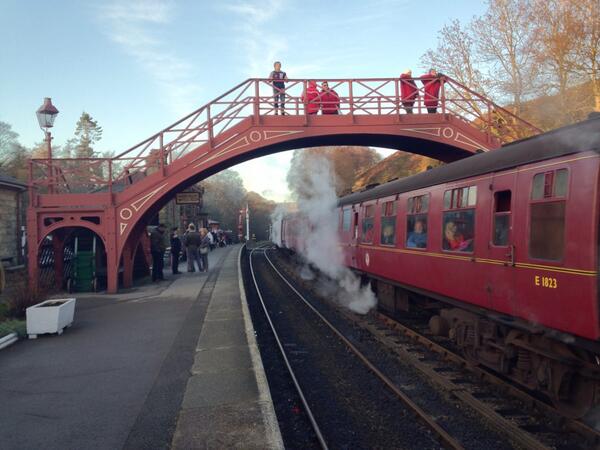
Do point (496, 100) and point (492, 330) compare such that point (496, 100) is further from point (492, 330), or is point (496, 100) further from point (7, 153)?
point (7, 153)

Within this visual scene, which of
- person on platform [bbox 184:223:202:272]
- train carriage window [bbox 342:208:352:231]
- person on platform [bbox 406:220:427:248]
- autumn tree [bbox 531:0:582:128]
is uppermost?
autumn tree [bbox 531:0:582:128]

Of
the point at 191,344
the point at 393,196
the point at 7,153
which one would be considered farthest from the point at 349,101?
the point at 7,153

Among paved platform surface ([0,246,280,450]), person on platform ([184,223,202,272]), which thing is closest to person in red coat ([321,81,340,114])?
paved platform surface ([0,246,280,450])

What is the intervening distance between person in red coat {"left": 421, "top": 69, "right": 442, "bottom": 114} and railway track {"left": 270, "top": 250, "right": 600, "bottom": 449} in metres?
8.04

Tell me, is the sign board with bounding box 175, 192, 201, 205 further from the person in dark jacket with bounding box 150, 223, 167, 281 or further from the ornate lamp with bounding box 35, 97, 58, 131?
the ornate lamp with bounding box 35, 97, 58, 131

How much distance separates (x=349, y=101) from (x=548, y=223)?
9875mm

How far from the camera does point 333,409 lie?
567cm

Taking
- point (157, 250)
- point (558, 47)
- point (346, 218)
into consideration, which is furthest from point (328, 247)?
point (558, 47)

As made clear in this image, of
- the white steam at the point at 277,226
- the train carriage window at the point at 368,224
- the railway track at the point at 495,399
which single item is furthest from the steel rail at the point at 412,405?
the white steam at the point at 277,226

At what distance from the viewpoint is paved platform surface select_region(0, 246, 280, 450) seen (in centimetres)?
448

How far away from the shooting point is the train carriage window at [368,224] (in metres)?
10.6

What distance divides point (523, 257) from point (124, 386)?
4.83m

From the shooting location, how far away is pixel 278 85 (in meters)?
14.3

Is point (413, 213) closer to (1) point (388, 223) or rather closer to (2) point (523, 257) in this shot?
(1) point (388, 223)
